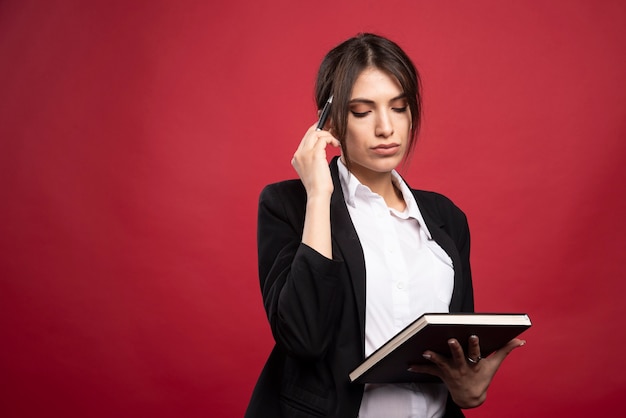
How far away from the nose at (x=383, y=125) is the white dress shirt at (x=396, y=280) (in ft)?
0.44

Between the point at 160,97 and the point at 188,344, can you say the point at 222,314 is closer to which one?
the point at 188,344

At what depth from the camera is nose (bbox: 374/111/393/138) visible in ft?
5.63

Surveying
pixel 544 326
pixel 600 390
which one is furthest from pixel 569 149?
pixel 600 390

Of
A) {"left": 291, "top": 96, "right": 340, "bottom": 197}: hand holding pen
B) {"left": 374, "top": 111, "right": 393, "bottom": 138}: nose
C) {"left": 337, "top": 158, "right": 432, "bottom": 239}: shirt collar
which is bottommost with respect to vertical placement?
{"left": 337, "top": 158, "right": 432, "bottom": 239}: shirt collar

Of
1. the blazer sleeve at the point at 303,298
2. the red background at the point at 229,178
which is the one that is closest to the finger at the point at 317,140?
the blazer sleeve at the point at 303,298

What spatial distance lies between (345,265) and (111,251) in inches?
76.9

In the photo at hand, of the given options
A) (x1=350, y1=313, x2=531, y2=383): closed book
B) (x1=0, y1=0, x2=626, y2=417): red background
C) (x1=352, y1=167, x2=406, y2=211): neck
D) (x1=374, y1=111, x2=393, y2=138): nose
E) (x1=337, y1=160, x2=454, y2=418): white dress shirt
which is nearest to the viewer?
(x1=350, y1=313, x2=531, y2=383): closed book

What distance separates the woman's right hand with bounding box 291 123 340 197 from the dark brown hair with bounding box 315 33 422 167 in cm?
6

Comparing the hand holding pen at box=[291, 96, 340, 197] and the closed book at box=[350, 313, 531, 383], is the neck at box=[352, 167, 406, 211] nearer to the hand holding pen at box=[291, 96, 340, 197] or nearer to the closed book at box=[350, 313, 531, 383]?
the hand holding pen at box=[291, 96, 340, 197]

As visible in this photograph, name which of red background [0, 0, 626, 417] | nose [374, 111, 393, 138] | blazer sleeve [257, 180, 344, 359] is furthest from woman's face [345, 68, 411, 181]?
red background [0, 0, 626, 417]

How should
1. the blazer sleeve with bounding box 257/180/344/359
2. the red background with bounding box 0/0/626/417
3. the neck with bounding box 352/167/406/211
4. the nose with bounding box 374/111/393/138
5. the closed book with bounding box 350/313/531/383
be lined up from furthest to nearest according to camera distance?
the red background with bounding box 0/0/626/417
the neck with bounding box 352/167/406/211
the nose with bounding box 374/111/393/138
the blazer sleeve with bounding box 257/180/344/359
the closed book with bounding box 350/313/531/383

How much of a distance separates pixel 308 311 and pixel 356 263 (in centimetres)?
17

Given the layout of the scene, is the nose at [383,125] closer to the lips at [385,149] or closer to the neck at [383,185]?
the lips at [385,149]

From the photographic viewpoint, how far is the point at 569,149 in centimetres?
327
